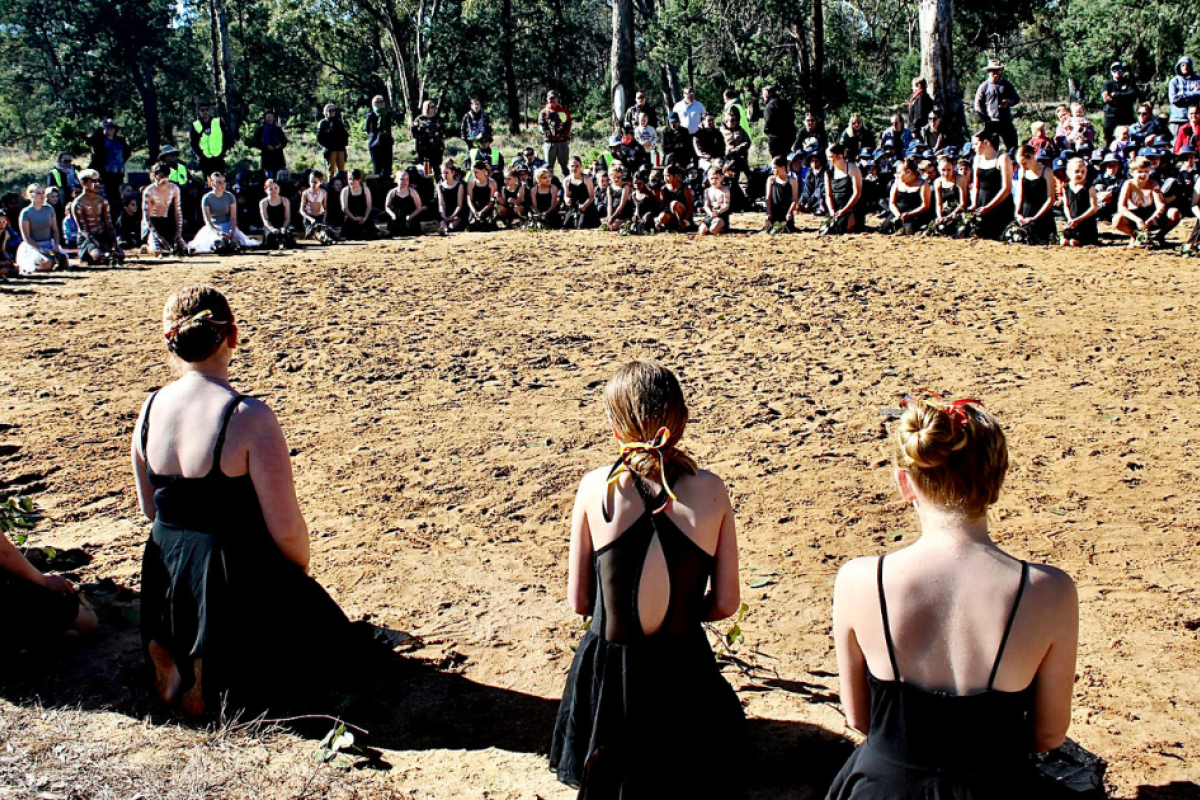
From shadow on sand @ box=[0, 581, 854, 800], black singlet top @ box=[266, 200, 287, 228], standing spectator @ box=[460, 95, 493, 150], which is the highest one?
standing spectator @ box=[460, 95, 493, 150]

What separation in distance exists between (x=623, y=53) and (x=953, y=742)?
2325cm

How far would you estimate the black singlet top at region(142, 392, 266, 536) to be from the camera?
366 cm

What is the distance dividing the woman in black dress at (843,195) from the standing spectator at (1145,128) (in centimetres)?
383

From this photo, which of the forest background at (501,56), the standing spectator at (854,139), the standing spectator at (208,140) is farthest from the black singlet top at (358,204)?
the forest background at (501,56)

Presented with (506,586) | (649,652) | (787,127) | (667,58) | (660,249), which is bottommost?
(506,586)

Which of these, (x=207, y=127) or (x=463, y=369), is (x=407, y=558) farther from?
(x=207, y=127)

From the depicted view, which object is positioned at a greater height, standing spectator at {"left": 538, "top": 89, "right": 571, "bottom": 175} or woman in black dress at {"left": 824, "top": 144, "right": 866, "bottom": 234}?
standing spectator at {"left": 538, "top": 89, "right": 571, "bottom": 175}

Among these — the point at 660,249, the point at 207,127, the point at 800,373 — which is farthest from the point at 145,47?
the point at 800,373

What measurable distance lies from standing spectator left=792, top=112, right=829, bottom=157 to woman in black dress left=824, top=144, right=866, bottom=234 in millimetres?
1714

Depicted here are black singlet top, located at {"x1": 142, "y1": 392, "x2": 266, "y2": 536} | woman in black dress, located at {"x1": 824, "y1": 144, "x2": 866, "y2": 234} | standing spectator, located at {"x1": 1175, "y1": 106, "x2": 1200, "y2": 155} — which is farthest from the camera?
standing spectator, located at {"x1": 1175, "y1": 106, "x2": 1200, "y2": 155}

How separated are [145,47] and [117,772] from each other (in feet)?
119

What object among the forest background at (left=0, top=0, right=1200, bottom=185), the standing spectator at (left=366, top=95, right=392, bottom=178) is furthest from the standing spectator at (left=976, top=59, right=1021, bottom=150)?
the standing spectator at (left=366, top=95, right=392, bottom=178)

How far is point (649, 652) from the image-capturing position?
3.15 metres

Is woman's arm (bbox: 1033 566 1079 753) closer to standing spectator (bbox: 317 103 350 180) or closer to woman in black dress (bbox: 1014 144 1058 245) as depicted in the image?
woman in black dress (bbox: 1014 144 1058 245)
